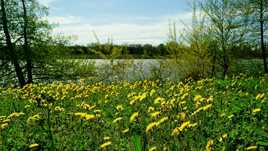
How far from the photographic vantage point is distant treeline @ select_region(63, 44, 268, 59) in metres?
21.4

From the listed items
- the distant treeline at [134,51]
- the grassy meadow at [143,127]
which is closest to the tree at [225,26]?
the distant treeline at [134,51]

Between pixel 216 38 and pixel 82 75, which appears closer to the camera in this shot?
pixel 216 38

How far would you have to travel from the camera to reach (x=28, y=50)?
77.5 ft

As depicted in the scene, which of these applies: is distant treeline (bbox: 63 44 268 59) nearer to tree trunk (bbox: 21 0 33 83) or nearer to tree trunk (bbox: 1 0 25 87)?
tree trunk (bbox: 21 0 33 83)

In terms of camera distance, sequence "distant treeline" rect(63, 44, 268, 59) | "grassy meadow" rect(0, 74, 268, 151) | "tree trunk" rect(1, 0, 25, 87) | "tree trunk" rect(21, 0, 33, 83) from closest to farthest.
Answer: "grassy meadow" rect(0, 74, 268, 151), "distant treeline" rect(63, 44, 268, 59), "tree trunk" rect(1, 0, 25, 87), "tree trunk" rect(21, 0, 33, 83)

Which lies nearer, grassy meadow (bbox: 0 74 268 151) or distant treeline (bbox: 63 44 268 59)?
grassy meadow (bbox: 0 74 268 151)

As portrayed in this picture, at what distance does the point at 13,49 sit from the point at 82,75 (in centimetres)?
378

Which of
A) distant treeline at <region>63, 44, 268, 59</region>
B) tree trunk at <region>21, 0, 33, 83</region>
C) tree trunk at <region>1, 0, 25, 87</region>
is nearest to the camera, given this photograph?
distant treeline at <region>63, 44, 268, 59</region>

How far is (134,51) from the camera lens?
23359 mm

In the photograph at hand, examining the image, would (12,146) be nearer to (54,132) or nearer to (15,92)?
(54,132)

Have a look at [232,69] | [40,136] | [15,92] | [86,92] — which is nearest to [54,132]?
[40,136]

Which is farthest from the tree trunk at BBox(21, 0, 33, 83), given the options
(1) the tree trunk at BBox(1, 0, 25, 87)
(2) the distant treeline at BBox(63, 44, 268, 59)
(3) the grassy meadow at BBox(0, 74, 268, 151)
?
(3) the grassy meadow at BBox(0, 74, 268, 151)

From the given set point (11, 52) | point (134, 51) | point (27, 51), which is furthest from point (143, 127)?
point (27, 51)

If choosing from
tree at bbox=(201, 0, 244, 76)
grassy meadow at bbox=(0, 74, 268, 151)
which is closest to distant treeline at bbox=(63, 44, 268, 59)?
tree at bbox=(201, 0, 244, 76)
